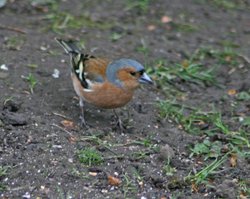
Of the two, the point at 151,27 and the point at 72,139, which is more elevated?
the point at 72,139

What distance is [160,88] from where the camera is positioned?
7145 mm

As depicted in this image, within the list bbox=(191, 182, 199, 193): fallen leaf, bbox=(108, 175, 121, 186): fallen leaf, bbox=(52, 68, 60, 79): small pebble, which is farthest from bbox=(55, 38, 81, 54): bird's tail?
bbox=(191, 182, 199, 193): fallen leaf

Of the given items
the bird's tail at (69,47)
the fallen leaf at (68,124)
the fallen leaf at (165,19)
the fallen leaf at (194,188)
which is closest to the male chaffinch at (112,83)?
the fallen leaf at (68,124)

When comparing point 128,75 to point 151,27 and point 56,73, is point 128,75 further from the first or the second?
point 151,27

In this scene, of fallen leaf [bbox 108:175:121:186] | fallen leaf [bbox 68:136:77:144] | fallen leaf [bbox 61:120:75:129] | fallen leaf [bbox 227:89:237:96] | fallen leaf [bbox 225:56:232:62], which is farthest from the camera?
fallen leaf [bbox 225:56:232:62]

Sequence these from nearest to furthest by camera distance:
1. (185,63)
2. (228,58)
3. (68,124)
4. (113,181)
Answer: (113,181) → (68,124) → (185,63) → (228,58)

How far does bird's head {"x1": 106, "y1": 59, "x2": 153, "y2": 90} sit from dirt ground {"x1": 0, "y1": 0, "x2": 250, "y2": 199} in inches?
15.6

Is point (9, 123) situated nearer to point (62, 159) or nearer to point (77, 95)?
point (62, 159)

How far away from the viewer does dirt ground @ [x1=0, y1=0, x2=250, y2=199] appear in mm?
5258

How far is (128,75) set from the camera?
6.16 metres

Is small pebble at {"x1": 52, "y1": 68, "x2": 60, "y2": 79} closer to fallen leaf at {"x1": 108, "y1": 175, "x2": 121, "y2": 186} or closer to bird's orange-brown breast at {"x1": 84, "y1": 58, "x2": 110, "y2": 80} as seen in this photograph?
bird's orange-brown breast at {"x1": 84, "y1": 58, "x2": 110, "y2": 80}

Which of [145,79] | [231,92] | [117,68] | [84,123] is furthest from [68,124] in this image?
[231,92]

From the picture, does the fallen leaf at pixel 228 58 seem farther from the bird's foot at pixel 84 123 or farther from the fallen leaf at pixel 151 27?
the bird's foot at pixel 84 123

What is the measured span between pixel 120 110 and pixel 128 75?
1.86 feet
